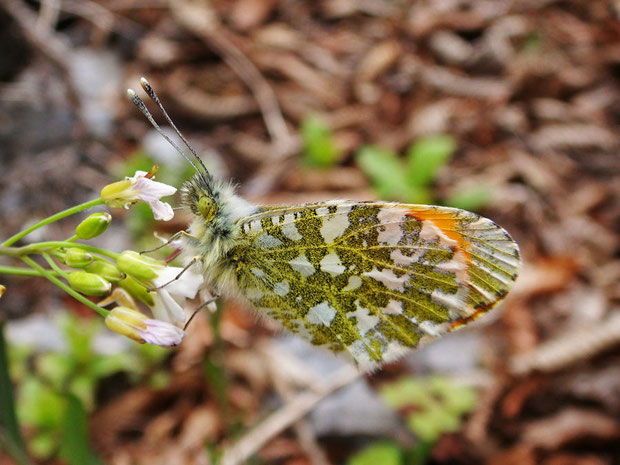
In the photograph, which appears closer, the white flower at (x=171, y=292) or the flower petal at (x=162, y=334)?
the flower petal at (x=162, y=334)

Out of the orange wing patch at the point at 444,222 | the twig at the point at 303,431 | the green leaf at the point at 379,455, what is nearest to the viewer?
the orange wing patch at the point at 444,222

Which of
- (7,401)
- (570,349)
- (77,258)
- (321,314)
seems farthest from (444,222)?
(570,349)

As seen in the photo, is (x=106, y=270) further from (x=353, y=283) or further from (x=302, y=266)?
(x=353, y=283)

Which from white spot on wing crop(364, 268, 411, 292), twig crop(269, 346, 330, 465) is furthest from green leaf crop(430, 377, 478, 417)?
white spot on wing crop(364, 268, 411, 292)

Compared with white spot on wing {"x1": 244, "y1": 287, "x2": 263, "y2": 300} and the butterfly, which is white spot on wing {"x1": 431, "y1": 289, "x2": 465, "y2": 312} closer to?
the butterfly

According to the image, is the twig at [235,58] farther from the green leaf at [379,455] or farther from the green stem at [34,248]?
the green stem at [34,248]

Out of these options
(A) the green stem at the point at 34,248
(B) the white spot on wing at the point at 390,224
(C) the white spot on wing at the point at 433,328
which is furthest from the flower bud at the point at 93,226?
(C) the white spot on wing at the point at 433,328

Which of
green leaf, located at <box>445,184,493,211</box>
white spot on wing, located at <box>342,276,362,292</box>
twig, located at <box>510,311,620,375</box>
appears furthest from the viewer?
green leaf, located at <box>445,184,493,211</box>
